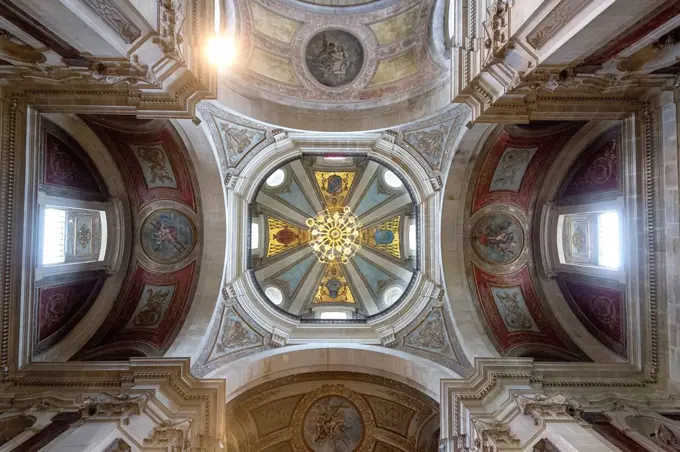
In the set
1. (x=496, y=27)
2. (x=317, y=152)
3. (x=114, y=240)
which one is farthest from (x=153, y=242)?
(x=496, y=27)

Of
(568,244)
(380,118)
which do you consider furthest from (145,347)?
(568,244)

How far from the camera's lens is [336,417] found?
1408 cm

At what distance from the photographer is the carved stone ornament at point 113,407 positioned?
8562mm

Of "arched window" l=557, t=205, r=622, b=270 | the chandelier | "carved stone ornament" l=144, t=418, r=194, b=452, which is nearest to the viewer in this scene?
"carved stone ornament" l=144, t=418, r=194, b=452

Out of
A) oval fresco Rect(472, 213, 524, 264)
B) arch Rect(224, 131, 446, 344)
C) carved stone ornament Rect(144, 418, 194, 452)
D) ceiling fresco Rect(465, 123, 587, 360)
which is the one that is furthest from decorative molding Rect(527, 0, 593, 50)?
carved stone ornament Rect(144, 418, 194, 452)

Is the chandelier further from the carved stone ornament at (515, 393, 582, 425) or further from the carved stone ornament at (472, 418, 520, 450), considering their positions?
the carved stone ornament at (515, 393, 582, 425)

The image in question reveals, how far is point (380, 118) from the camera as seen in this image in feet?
44.0

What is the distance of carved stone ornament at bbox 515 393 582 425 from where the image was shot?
8844 millimetres

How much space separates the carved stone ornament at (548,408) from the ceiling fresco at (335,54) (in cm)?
892

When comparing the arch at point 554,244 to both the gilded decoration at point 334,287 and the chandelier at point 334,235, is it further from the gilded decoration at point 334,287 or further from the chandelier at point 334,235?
the gilded decoration at point 334,287

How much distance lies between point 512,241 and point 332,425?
8.86 m

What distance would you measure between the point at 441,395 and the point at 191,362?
23.1 feet

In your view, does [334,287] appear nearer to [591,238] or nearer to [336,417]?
[336,417]

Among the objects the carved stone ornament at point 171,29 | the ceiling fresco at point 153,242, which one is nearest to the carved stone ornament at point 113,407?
the ceiling fresco at point 153,242
